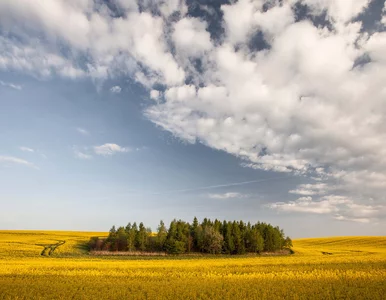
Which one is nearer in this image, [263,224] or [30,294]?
[30,294]

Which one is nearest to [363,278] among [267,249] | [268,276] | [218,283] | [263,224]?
[268,276]

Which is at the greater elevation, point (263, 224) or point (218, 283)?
point (263, 224)

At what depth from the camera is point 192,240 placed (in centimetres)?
8256

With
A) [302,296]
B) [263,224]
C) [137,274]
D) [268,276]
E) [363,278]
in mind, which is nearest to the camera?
[302,296]

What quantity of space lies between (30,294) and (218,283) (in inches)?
558

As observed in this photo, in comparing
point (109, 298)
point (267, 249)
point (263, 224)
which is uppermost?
point (263, 224)

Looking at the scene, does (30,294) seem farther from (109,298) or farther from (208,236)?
(208,236)

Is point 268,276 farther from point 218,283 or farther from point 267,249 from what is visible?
point 267,249

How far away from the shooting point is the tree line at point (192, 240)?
77.0 metres

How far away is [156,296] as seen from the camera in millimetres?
19406

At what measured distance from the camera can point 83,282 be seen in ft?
85.4

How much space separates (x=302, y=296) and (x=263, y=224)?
75.2 m

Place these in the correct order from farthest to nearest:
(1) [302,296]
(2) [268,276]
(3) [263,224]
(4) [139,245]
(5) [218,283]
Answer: (3) [263,224], (4) [139,245], (2) [268,276], (5) [218,283], (1) [302,296]

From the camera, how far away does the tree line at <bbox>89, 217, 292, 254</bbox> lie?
7701 centimetres
